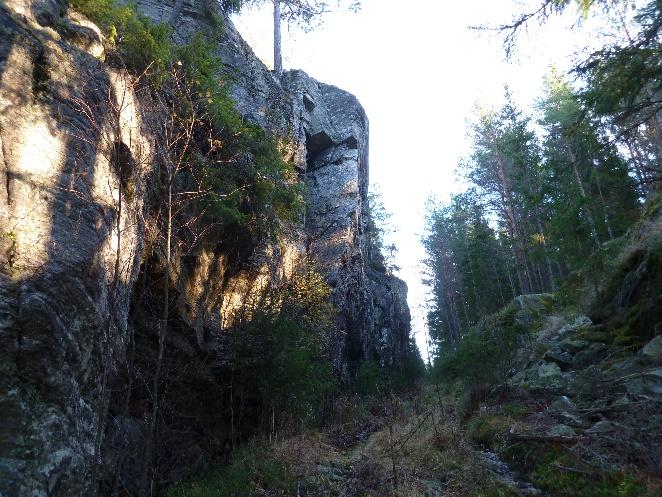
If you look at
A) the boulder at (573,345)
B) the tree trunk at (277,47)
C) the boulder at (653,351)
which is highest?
the tree trunk at (277,47)

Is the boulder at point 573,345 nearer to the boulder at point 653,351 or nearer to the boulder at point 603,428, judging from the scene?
the boulder at point 653,351

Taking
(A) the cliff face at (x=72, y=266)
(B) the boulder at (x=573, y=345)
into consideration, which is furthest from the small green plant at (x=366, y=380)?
(A) the cliff face at (x=72, y=266)

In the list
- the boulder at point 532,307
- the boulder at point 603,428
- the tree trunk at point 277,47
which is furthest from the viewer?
the tree trunk at point 277,47

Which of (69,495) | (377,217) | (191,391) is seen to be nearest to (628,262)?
(191,391)

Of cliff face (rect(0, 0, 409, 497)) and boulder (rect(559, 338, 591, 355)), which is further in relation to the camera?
boulder (rect(559, 338, 591, 355))

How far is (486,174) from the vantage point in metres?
28.9

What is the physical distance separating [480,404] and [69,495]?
378 inches

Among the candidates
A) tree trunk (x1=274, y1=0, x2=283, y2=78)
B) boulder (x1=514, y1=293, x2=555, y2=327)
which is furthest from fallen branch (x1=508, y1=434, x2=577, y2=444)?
tree trunk (x1=274, y1=0, x2=283, y2=78)

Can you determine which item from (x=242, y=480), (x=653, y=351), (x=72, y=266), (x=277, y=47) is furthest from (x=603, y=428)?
(x=277, y=47)

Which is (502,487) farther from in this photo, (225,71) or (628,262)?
(225,71)

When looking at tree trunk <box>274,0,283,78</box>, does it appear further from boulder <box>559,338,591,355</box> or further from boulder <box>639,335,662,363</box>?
boulder <box>639,335,662,363</box>

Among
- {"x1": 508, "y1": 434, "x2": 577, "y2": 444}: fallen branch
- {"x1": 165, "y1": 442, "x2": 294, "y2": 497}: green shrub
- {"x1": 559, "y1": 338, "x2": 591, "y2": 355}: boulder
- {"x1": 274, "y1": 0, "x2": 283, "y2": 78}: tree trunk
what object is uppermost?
{"x1": 274, "y1": 0, "x2": 283, "y2": 78}: tree trunk

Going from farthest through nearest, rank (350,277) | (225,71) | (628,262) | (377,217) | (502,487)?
(377,217) → (350,277) → (225,71) → (628,262) → (502,487)

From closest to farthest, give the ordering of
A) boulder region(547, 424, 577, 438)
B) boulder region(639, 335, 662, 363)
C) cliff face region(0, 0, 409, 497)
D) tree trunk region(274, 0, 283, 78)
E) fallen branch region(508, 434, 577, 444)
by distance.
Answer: cliff face region(0, 0, 409, 497) → fallen branch region(508, 434, 577, 444) → boulder region(547, 424, 577, 438) → boulder region(639, 335, 662, 363) → tree trunk region(274, 0, 283, 78)
